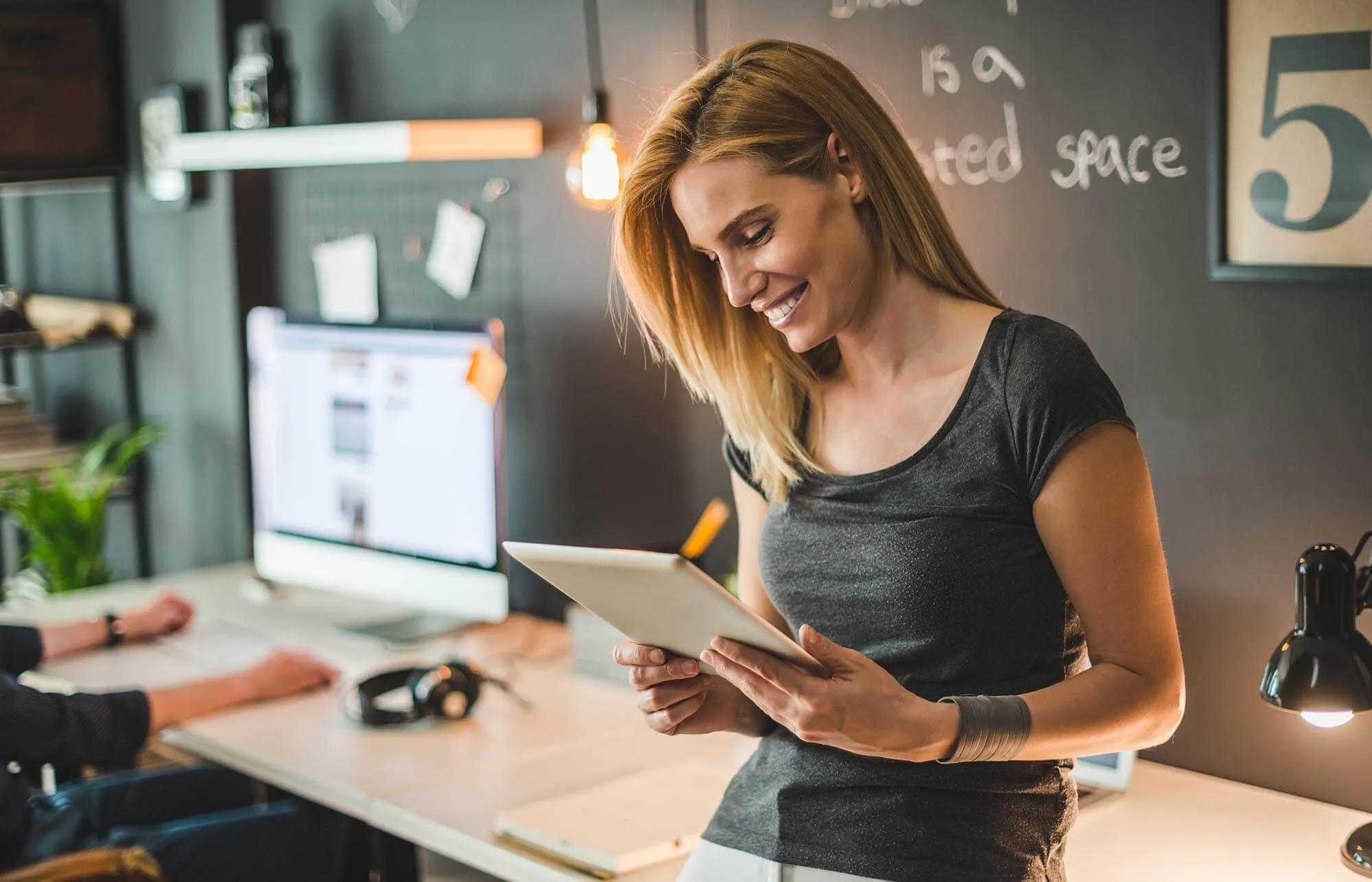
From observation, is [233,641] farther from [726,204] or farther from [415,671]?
[726,204]

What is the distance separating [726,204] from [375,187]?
1545 mm

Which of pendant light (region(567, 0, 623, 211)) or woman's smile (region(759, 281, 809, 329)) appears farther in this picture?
pendant light (region(567, 0, 623, 211))

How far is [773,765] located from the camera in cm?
138

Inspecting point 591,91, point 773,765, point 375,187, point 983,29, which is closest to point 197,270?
point 375,187

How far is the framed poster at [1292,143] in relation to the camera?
1483 mm

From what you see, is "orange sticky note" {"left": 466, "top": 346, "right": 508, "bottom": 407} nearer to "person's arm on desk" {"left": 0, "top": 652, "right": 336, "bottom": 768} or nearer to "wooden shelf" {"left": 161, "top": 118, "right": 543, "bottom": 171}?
"wooden shelf" {"left": 161, "top": 118, "right": 543, "bottom": 171}

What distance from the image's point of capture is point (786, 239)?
1.33 m

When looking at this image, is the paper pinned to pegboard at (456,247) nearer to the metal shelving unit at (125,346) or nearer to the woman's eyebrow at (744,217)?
the metal shelving unit at (125,346)

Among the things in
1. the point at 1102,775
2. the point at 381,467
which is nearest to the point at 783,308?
the point at 1102,775

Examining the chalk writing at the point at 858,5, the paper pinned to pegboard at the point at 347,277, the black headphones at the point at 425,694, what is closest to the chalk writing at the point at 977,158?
the chalk writing at the point at 858,5

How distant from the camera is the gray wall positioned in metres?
1.60

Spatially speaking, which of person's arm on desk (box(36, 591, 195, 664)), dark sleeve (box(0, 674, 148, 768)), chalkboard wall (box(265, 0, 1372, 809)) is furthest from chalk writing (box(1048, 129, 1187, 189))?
person's arm on desk (box(36, 591, 195, 664))

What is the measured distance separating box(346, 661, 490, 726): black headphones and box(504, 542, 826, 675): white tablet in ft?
2.39

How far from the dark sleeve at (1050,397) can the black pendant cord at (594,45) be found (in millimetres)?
1234
